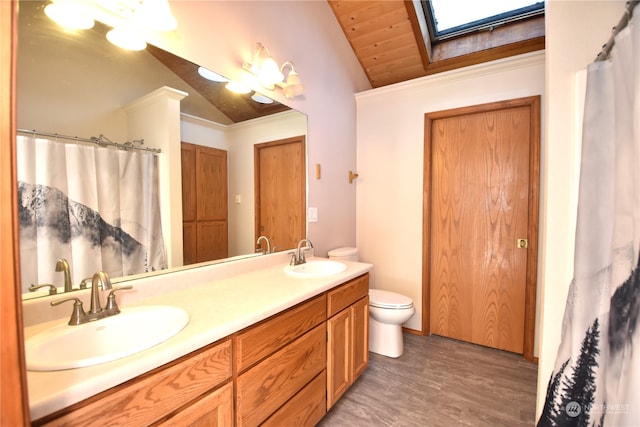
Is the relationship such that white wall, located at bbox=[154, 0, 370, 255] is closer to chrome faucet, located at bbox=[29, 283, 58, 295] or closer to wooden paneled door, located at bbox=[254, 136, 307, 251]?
wooden paneled door, located at bbox=[254, 136, 307, 251]

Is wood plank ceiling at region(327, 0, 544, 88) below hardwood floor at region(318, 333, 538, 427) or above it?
above

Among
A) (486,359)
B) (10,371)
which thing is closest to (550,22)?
(10,371)

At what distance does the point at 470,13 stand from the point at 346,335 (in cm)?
282

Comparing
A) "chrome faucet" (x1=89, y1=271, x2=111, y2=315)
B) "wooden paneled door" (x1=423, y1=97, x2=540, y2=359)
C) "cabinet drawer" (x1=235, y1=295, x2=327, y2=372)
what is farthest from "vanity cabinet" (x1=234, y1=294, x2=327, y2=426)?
"wooden paneled door" (x1=423, y1=97, x2=540, y2=359)

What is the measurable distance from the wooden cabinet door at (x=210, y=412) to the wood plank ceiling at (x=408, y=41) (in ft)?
9.22

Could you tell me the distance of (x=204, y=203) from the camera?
1.53 metres

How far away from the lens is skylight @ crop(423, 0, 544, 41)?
7.11 feet

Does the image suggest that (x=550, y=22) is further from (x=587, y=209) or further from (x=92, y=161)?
(x=92, y=161)

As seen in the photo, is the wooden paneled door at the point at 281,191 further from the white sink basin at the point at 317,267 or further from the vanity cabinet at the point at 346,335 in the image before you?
the vanity cabinet at the point at 346,335

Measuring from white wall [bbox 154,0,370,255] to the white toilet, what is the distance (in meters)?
0.65

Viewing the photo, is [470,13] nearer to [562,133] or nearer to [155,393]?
[562,133]

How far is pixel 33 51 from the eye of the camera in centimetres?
95

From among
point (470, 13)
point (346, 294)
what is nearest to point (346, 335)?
point (346, 294)

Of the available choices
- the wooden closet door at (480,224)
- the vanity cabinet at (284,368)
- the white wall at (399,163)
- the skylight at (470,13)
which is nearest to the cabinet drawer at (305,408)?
the vanity cabinet at (284,368)
